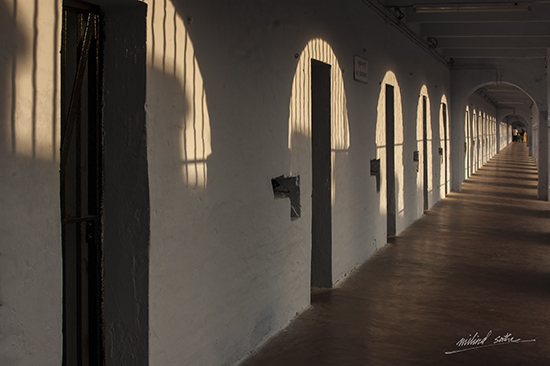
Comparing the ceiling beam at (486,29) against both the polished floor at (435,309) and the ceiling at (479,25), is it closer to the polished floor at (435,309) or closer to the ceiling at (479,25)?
the ceiling at (479,25)

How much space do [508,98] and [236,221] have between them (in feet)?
84.8

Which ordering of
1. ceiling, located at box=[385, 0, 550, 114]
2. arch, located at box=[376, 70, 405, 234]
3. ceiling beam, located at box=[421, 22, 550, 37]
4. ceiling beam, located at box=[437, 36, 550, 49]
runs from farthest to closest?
ceiling beam, located at box=[437, 36, 550, 49], ceiling beam, located at box=[421, 22, 550, 37], ceiling, located at box=[385, 0, 550, 114], arch, located at box=[376, 70, 405, 234]

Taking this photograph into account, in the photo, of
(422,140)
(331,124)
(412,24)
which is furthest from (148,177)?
(422,140)

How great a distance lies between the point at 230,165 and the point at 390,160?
18.6 ft

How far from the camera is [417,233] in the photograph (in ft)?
31.4

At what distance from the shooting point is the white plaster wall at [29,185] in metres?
2.27

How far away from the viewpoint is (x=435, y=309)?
5453 mm

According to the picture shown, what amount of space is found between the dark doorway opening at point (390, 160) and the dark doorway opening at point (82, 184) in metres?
6.44

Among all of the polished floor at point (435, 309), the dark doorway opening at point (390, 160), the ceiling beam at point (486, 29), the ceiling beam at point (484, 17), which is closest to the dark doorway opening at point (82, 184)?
the polished floor at point (435, 309)

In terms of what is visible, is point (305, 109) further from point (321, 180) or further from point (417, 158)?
point (417, 158)

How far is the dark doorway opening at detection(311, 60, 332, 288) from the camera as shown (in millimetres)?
6148

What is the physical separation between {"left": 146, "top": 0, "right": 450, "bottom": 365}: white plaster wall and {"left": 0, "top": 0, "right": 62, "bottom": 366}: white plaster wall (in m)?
0.69

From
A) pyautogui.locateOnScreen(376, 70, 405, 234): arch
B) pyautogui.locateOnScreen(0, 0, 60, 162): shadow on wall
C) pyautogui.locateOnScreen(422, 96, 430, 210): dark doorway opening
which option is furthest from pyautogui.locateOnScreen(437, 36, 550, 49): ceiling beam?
pyautogui.locateOnScreen(0, 0, 60, 162): shadow on wall

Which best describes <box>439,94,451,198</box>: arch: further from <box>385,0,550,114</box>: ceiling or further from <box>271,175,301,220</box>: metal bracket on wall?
<box>271,175,301,220</box>: metal bracket on wall
